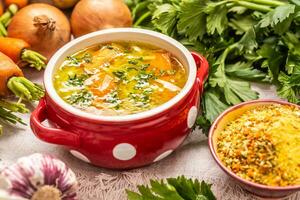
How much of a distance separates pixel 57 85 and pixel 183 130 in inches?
12.5

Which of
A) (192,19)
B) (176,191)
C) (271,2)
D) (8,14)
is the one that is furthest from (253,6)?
(8,14)

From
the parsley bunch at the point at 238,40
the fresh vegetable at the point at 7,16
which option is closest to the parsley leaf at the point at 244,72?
the parsley bunch at the point at 238,40

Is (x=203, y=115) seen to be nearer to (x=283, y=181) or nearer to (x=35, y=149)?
(x=283, y=181)


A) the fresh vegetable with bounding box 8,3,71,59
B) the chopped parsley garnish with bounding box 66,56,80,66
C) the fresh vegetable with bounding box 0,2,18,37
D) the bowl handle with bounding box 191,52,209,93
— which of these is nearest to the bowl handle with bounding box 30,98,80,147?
the chopped parsley garnish with bounding box 66,56,80,66

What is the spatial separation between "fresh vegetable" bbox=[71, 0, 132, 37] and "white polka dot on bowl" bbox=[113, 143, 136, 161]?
21.8 inches

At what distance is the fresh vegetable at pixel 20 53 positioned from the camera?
64.7 inches

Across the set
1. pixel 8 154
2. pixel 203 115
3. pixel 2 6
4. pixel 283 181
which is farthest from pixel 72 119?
pixel 2 6

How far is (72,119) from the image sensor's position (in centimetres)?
130

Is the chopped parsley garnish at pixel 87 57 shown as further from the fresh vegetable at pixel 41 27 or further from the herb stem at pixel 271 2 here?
the herb stem at pixel 271 2

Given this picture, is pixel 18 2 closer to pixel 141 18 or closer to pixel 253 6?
pixel 141 18

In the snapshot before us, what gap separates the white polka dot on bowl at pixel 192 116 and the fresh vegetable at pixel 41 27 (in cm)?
54

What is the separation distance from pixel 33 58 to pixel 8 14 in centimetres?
28

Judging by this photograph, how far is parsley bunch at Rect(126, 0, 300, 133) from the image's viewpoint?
151 centimetres

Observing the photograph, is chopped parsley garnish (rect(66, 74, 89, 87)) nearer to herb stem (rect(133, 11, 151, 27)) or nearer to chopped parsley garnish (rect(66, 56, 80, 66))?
chopped parsley garnish (rect(66, 56, 80, 66))
